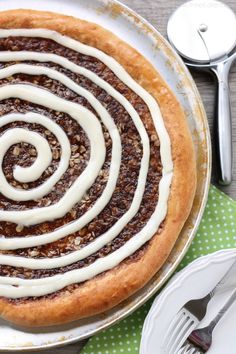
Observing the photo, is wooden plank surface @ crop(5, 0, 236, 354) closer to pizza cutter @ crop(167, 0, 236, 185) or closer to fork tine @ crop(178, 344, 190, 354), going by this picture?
pizza cutter @ crop(167, 0, 236, 185)

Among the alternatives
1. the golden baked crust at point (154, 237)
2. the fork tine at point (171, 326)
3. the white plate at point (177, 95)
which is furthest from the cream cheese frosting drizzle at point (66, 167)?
the fork tine at point (171, 326)

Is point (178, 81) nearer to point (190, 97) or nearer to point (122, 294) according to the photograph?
point (190, 97)

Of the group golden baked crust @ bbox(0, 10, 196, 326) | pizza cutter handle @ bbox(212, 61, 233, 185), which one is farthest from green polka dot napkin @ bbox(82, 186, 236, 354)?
golden baked crust @ bbox(0, 10, 196, 326)

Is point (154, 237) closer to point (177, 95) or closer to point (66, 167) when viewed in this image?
point (66, 167)

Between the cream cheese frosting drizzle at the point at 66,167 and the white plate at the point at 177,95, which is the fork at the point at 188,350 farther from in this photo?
the cream cheese frosting drizzle at the point at 66,167

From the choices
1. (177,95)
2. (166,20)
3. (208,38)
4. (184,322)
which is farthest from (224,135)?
(184,322)

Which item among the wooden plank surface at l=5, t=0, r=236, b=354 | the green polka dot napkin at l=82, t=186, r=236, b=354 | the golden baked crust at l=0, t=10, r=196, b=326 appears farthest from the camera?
the wooden plank surface at l=5, t=0, r=236, b=354

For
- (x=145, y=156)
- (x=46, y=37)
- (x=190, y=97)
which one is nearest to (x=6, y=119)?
(x=46, y=37)
